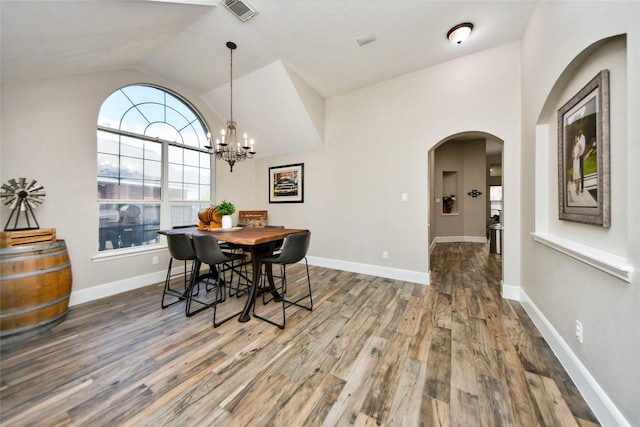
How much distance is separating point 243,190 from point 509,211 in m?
4.43

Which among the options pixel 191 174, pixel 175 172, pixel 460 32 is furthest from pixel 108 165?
pixel 460 32

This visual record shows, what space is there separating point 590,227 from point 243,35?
12.0ft

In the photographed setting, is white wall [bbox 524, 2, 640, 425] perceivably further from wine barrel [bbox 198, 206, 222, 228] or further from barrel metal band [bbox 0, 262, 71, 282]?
barrel metal band [bbox 0, 262, 71, 282]

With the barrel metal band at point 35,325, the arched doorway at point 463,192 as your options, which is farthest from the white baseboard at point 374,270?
the arched doorway at point 463,192

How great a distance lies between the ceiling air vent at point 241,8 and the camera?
7.06ft

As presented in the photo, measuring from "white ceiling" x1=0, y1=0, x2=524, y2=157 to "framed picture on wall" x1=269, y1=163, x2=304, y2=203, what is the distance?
5.67 ft

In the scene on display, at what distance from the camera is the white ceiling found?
1818 millimetres

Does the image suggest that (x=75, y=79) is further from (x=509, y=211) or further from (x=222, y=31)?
(x=509, y=211)

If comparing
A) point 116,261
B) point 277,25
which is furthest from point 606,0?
point 116,261

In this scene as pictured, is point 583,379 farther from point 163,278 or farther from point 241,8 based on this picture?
point 163,278

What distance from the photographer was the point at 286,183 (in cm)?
455

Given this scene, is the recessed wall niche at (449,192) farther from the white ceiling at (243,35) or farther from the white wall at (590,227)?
the white wall at (590,227)

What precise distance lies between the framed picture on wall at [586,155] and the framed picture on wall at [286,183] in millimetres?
3488

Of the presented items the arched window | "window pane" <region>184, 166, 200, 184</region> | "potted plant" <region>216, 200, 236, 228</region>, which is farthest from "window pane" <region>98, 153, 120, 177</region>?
"potted plant" <region>216, 200, 236, 228</region>
